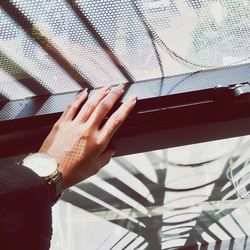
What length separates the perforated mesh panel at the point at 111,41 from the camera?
34.4 inches

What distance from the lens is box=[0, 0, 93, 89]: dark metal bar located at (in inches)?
32.3

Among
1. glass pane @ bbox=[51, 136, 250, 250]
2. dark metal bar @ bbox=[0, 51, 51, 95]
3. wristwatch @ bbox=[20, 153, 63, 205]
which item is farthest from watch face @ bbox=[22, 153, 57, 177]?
glass pane @ bbox=[51, 136, 250, 250]

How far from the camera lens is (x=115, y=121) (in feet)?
3.23

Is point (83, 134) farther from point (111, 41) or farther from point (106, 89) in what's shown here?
point (111, 41)

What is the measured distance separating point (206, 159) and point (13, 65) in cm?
131

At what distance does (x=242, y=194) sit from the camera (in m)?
2.39

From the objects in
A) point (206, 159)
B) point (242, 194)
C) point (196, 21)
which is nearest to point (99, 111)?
point (196, 21)

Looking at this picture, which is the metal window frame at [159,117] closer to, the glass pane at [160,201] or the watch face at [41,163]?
the watch face at [41,163]

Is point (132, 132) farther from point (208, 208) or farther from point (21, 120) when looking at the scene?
point (208, 208)

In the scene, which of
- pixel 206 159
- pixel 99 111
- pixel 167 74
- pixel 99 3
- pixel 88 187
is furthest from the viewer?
pixel 88 187

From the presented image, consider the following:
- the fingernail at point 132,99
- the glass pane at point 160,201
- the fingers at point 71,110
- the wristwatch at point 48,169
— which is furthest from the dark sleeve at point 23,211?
the glass pane at point 160,201

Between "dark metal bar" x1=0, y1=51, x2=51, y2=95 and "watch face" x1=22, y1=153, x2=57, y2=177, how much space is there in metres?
0.25

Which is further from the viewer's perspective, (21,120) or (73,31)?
(21,120)

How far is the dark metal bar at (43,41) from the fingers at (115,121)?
7.2 inches
